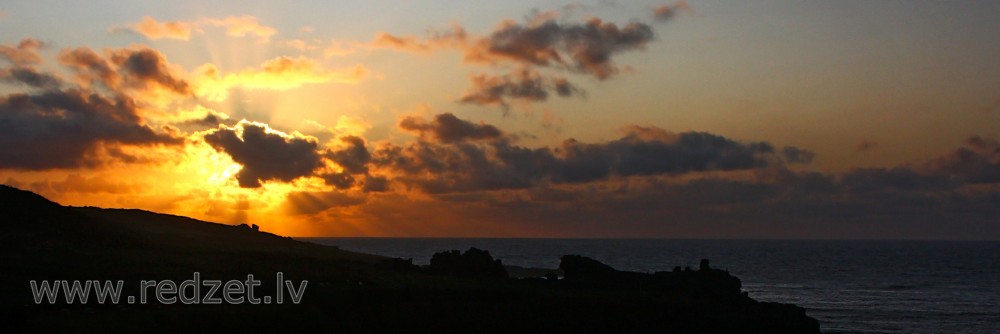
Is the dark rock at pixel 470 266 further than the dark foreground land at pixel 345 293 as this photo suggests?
Yes

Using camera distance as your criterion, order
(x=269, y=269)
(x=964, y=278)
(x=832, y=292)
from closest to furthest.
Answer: (x=269, y=269) < (x=832, y=292) < (x=964, y=278)

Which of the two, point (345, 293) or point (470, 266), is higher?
point (470, 266)

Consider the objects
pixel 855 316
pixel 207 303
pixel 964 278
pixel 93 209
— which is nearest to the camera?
pixel 207 303

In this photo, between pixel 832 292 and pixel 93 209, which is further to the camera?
pixel 832 292

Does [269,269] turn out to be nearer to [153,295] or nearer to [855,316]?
[153,295]

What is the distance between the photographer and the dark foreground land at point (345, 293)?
50719mm

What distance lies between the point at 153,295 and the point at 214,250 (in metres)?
28.3

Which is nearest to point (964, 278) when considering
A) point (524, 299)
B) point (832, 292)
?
point (832, 292)

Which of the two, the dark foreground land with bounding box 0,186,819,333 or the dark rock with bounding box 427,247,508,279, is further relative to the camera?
the dark rock with bounding box 427,247,508,279

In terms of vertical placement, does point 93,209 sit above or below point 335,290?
above

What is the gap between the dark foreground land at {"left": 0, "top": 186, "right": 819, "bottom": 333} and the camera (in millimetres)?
50719

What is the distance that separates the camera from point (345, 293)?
6066 cm

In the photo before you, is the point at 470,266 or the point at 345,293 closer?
the point at 345,293

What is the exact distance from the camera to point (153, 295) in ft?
183
